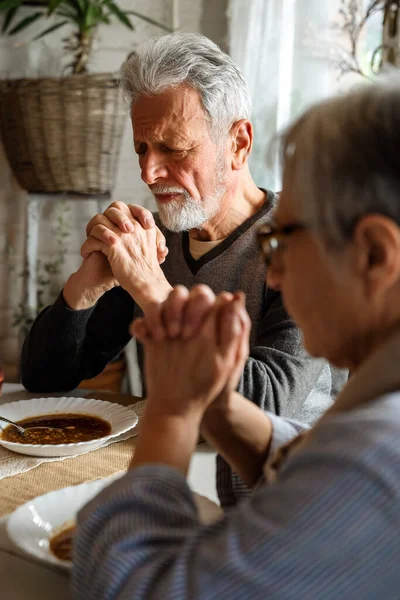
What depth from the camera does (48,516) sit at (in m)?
1.01

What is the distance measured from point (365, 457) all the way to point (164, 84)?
1319 mm

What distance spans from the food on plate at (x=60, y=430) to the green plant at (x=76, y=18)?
2.01m

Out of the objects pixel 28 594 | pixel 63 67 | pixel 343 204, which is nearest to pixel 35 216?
pixel 63 67

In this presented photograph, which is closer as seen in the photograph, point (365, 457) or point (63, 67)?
point (365, 457)

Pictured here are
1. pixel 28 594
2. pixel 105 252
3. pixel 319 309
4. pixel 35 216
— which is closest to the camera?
pixel 319 309

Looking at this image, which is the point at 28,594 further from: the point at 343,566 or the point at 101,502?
the point at 343,566

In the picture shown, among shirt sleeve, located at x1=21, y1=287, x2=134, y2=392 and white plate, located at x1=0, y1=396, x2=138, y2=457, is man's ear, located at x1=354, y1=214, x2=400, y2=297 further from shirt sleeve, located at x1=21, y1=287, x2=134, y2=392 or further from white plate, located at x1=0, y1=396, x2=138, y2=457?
Result: shirt sleeve, located at x1=21, y1=287, x2=134, y2=392

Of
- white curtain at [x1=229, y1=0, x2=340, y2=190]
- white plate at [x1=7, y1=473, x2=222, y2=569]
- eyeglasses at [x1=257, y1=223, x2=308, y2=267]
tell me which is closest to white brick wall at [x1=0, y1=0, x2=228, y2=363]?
white curtain at [x1=229, y1=0, x2=340, y2=190]

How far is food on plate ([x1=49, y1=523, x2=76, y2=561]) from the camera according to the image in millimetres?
922

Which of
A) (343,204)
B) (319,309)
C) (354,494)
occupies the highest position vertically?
(343,204)

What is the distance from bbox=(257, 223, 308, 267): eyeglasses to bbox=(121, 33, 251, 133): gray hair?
1050 millimetres

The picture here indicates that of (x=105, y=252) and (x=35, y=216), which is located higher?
(x=105, y=252)

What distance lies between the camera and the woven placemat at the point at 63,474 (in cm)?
115

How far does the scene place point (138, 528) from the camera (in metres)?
0.72
